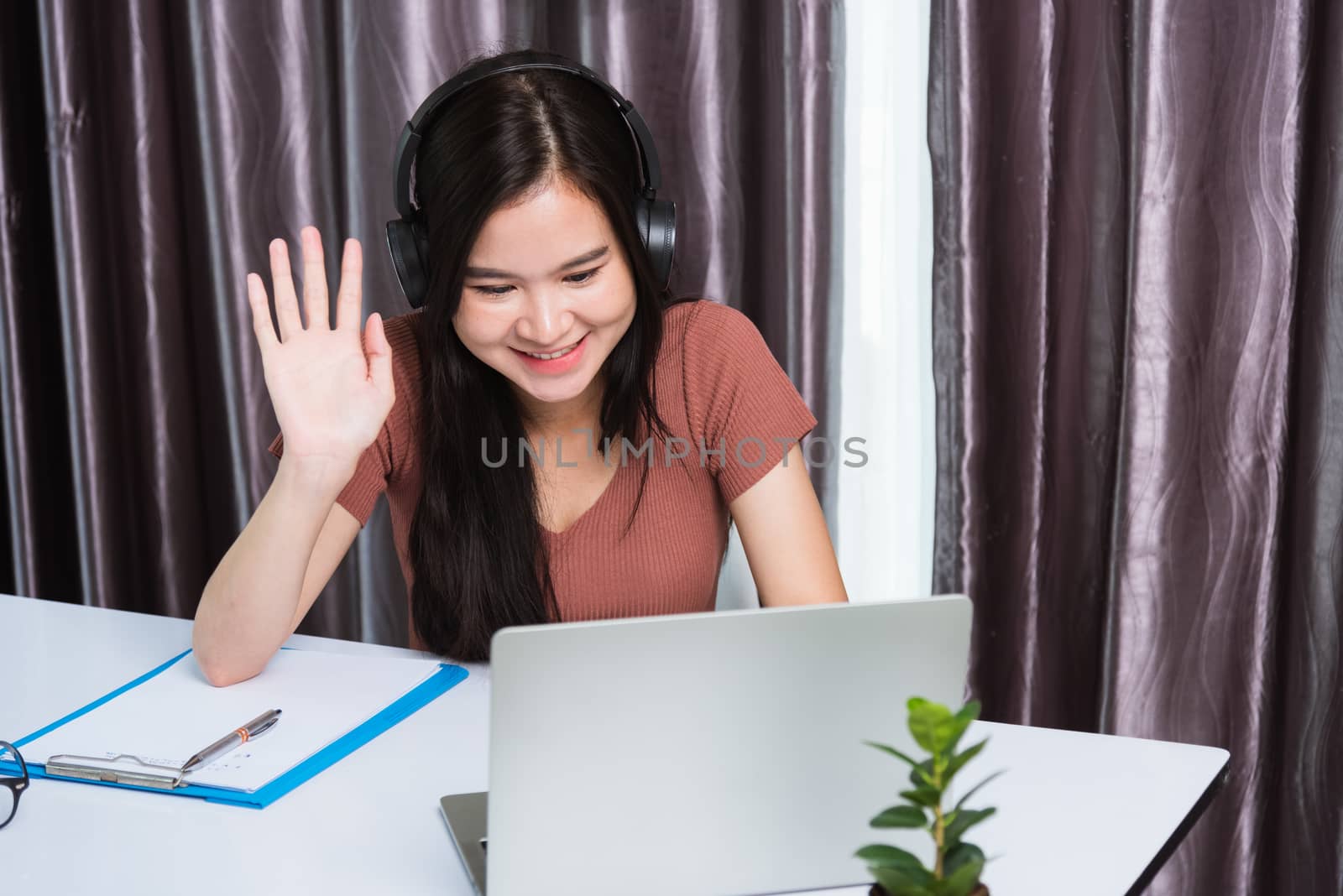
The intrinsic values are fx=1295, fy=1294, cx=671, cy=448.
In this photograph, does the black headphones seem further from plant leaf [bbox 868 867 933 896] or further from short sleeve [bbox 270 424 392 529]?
plant leaf [bbox 868 867 933 896]

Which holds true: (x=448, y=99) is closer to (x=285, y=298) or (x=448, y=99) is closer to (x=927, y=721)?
(x=285, y=298)

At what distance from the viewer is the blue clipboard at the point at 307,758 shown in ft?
3.22

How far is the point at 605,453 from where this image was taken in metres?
1.45

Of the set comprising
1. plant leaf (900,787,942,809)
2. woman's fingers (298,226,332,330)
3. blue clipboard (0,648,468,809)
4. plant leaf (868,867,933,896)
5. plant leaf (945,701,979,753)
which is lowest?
blue clipboard (0,648,468,809)

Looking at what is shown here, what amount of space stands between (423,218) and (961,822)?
87cm

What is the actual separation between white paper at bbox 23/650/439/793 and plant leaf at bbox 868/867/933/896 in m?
0.59

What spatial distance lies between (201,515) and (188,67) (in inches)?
30.1

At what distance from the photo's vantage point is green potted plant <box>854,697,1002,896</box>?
21.3 inches

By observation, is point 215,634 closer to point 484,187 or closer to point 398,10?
point 484,187

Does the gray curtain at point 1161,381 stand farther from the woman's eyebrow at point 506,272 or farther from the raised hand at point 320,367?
the raised hand at point 320,367

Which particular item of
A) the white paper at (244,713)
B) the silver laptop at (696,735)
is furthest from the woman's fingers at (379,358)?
the silver laptop at (696,735)

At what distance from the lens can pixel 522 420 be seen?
145cm

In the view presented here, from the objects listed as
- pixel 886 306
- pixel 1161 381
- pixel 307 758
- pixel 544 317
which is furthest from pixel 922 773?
pixel 886 306

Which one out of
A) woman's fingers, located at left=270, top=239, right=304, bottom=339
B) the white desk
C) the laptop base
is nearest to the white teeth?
woman's fingers, located at left=270, top=239, right=304, bottom=339
